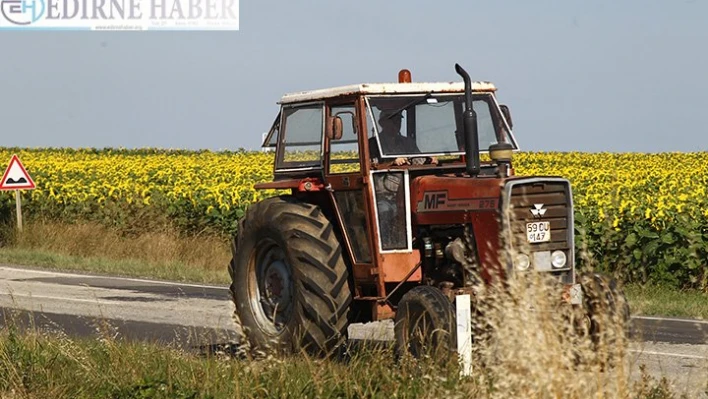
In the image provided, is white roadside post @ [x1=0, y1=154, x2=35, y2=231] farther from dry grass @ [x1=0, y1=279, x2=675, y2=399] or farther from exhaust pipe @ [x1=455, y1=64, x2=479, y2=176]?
exhaust pipe @ [x1=455, y1=64, x2=479, y2=176]

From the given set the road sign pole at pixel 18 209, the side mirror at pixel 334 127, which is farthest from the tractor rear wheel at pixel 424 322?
the road sign pole at pixel 18 209

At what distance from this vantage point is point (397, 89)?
9773 millimetres

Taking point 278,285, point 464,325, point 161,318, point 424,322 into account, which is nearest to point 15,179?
point 161,318

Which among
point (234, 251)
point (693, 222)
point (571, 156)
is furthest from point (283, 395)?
point (571, 156)

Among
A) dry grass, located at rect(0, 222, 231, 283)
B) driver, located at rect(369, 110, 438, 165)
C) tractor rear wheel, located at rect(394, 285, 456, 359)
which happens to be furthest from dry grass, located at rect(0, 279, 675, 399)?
dry grass, located at rect(0, 222, 231, 283)

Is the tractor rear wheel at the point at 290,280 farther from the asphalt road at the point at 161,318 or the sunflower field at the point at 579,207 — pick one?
the sunflower field at the point at 579,207

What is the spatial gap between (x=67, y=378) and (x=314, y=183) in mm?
2595

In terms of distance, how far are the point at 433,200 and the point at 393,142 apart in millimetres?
594

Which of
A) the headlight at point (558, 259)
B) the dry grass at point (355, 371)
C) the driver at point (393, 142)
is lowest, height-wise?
the dry grass at point (355, 371)

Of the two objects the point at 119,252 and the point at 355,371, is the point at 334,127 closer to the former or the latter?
the point at 355,371

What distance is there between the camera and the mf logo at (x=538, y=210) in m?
9.11

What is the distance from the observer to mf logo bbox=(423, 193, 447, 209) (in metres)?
9.36

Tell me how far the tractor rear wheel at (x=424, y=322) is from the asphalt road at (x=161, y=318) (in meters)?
0.26

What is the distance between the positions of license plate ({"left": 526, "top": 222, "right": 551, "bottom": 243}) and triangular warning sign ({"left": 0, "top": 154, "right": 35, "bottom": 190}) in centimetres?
1757
